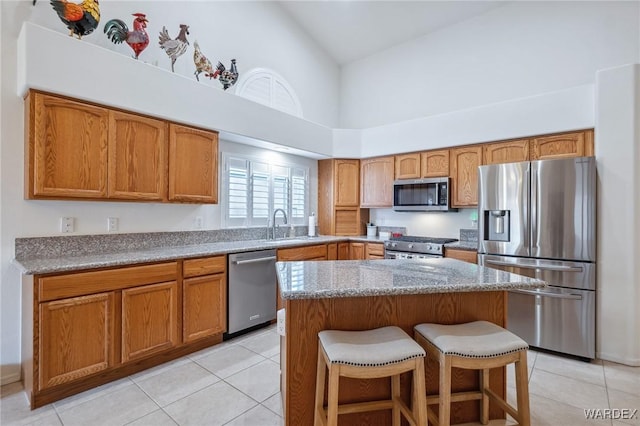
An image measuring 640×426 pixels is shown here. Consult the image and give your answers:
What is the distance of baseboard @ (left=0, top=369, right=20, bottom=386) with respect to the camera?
2246mm

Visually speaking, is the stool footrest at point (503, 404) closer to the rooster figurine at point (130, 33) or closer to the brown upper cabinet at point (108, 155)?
the brown upper cabinet at point (108, 155)

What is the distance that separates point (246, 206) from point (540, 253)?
3271mm

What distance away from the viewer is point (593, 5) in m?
3.44

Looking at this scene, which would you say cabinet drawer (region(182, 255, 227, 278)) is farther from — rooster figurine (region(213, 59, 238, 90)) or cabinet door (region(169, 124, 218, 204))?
rooster figurine (region(213, 59, 238, 90))

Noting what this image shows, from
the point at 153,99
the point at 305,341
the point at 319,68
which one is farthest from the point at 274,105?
the point at 305,341

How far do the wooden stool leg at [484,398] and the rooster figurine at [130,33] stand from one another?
11.9 feet

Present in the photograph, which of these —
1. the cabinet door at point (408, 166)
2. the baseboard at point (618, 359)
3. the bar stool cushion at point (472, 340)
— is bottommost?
the baseboard at point (618, 359)

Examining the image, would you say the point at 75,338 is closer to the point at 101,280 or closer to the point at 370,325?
the point at 101,280

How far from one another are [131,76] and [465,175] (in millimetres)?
3768

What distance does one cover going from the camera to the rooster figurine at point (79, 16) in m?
2.22

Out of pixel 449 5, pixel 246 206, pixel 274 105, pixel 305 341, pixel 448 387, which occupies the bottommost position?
pixel 448 387

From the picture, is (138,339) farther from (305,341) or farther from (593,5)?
(593,5)

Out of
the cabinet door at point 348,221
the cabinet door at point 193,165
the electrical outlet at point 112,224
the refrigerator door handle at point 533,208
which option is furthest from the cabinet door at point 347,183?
the electrical outlet at point 112,224

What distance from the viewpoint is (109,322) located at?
223 centimetres
